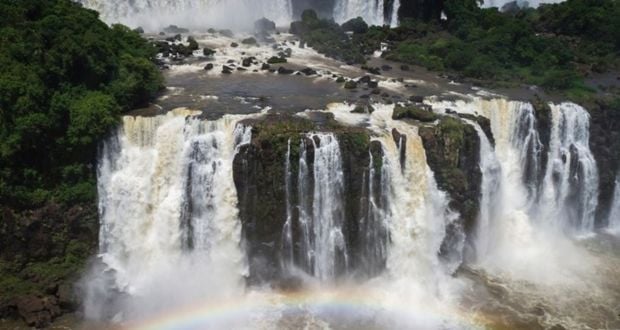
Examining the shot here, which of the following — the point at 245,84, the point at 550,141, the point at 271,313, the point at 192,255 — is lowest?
the point at 271,313

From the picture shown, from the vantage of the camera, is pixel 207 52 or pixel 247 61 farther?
pixel 207 52

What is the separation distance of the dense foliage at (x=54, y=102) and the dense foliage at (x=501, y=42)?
16.6 meters

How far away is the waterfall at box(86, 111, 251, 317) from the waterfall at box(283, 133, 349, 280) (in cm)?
220

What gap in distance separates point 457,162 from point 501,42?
615 inches

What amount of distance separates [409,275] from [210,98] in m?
11.6

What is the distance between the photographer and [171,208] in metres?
21.4

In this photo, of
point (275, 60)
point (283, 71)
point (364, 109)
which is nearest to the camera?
point (364, 109)

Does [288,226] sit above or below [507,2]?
below

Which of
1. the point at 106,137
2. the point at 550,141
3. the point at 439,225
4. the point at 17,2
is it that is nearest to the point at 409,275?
the point at 439,225

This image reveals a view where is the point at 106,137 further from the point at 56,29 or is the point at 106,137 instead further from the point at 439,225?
the point at 439,225

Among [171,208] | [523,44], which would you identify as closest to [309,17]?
[523,44]

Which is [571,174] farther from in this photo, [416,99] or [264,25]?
[264,25]

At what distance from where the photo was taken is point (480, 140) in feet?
79.5

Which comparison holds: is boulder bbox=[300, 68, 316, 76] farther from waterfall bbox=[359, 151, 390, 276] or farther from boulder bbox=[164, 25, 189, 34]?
boulder bbox=[164, 25, 189, 34]
